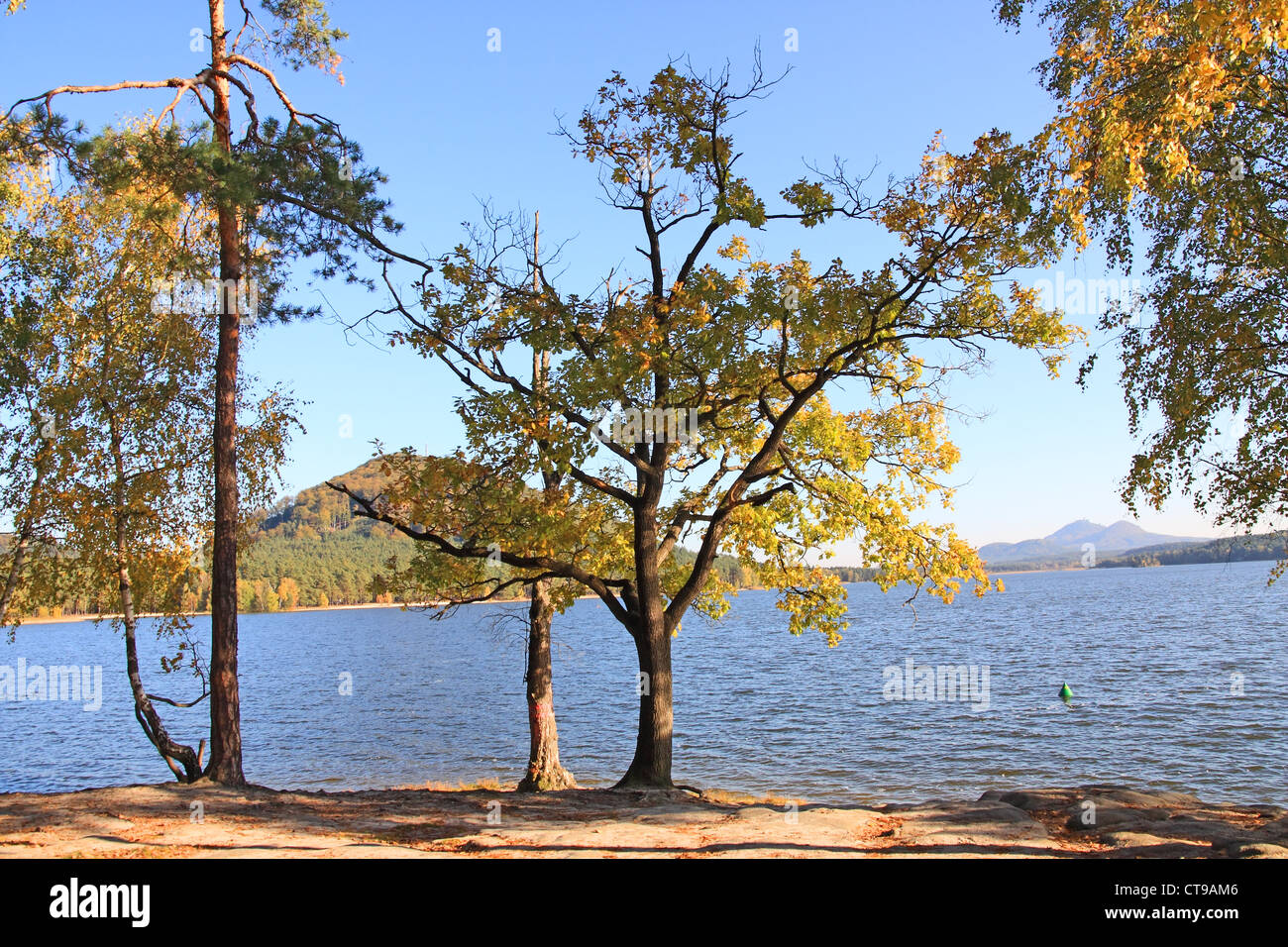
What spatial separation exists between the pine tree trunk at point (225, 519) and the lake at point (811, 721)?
26.6 ft

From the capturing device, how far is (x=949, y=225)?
45.5 feet

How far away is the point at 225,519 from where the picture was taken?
48.8 ft

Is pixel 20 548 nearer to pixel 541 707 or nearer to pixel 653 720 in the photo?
pixel 541 707

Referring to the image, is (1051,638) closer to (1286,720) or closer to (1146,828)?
(1286,720)

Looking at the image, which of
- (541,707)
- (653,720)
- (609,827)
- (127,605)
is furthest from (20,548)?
(609,827)

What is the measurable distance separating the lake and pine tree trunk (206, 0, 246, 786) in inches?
320

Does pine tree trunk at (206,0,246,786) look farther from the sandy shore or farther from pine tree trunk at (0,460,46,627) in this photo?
pine tree trunk at (0,460,46,627)

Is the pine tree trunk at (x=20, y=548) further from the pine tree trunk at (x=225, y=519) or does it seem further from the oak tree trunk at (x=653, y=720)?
the oak tree trunk at (x=653, y=720)

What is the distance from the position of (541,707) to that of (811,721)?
17.7 meters

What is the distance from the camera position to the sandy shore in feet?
31.6

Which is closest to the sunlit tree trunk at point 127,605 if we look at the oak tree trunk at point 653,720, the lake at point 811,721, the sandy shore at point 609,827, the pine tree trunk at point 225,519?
the pine tree trunk at point 225,519

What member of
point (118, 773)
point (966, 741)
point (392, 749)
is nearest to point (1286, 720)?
point (966, 741)

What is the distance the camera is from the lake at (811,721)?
24.9 m
